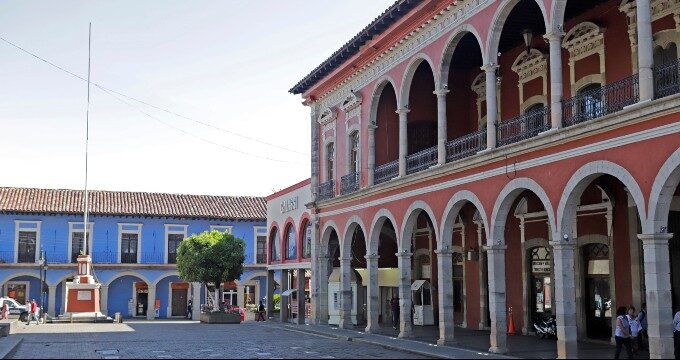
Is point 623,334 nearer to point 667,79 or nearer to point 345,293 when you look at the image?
point 667,79

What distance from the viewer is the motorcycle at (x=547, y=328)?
2103 centimetres

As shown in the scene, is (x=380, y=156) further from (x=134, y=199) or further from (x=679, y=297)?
(x=134, y=199)

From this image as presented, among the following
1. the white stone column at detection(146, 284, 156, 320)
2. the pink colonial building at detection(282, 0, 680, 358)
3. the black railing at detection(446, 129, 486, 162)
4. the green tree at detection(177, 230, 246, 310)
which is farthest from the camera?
the white stone column at detection(146, 284, 156, 320)

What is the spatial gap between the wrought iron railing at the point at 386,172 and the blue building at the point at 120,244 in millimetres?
25573

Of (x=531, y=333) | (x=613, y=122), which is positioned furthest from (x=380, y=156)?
(x=613, y=122)

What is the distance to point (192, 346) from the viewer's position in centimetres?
2202

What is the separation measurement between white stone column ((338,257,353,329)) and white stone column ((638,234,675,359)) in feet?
47.7

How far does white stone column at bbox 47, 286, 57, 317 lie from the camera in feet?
153

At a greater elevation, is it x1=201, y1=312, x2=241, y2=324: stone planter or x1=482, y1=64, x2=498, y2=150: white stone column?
x1=482, y1=64, x2=498, y2=150: white stone column

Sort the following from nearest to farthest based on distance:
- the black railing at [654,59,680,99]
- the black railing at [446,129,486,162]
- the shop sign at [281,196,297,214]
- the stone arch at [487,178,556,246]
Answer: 1. the black railing at [654,59,680,99]
2. the stone arch at [487,178,556,246]
3. the black railing at [446,129,486,162]
4. the shop sign at [281,196,297,214]

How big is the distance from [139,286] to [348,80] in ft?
89.3

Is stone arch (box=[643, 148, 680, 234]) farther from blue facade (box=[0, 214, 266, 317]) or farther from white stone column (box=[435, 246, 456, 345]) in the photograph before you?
blue facade (box=[0, 214, 266, 317])

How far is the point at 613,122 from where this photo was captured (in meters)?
14.3

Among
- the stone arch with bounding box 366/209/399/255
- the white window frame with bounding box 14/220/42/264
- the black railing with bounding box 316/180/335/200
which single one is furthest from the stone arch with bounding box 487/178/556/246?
the white window frame with bounding box 14/220/42/264
